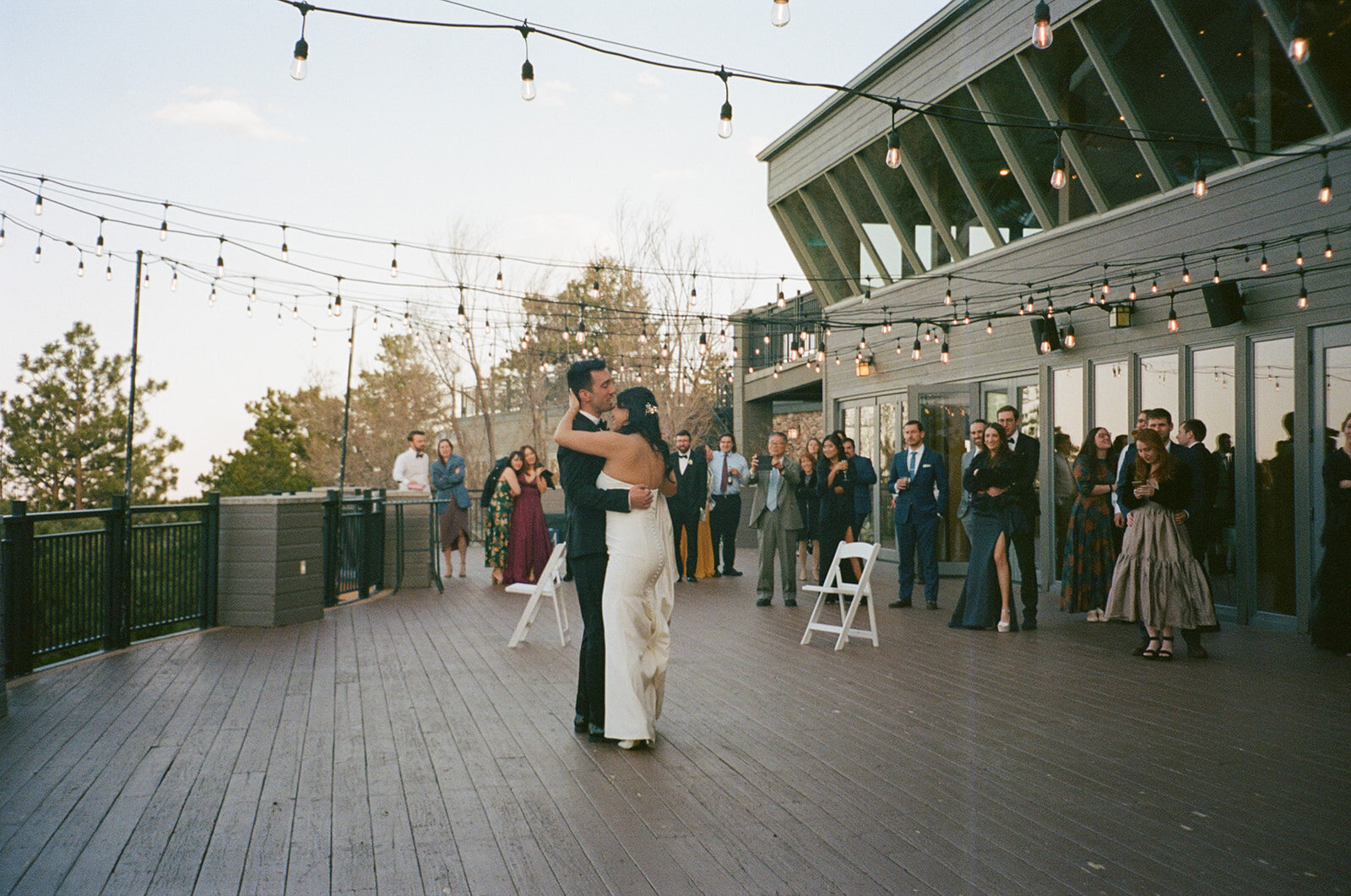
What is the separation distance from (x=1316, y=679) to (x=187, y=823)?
667cm

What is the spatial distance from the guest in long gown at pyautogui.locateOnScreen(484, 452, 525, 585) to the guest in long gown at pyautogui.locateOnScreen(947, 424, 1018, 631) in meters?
5.82

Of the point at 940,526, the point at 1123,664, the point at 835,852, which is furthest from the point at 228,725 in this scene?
the point at 940,526

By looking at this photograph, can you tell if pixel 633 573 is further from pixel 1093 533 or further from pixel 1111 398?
pixel 1111 398

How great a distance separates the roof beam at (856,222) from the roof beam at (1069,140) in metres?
5.20

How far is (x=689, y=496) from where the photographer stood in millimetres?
14117

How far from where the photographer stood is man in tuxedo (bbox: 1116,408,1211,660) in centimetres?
793

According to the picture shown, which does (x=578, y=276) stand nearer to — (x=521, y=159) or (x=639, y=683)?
(x=521, y=159)

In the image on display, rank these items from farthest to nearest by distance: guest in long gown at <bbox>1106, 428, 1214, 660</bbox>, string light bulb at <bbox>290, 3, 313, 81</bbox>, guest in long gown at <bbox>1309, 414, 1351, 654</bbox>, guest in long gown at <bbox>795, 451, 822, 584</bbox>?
guest in long gown at <bbox>795, 451, 822, 584</bbox>
guest in long gown at <bbox>1309, 414, 1351, 654</bbox>
guest in long gown at <bbox>1106, 428, 1214, 660</bbox>
string light bulb at <bbox>290, 3, 313, 81</bbox>

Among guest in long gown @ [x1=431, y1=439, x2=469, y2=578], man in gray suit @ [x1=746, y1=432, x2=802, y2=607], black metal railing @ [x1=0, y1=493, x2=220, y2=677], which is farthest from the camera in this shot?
guest in long gown @ [x1=431, y1=439, x2=469, y2=578]

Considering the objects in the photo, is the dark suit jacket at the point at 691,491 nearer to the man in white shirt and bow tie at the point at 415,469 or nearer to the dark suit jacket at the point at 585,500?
the man in white shirt and bow tie at the point at 415,469

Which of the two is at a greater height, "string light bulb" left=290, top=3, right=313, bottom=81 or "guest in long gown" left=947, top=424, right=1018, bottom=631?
"string light bulb" left=290, top=3, right=313, bottom=81

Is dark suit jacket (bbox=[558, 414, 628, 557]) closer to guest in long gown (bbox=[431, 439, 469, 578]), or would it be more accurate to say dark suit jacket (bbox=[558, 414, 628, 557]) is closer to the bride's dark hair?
the bride's dark hair

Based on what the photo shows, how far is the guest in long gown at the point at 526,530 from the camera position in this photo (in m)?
13.5

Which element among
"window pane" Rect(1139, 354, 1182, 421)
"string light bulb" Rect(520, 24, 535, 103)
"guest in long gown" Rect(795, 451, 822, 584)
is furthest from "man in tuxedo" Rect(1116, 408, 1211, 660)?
"string light bulb" Rect(520, 24, 535, 103)
